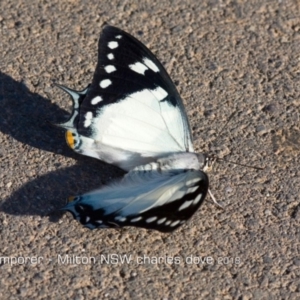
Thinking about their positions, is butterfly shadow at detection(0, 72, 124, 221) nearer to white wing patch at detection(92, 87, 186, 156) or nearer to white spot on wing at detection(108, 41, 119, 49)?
white wing patch at detection(92, 87, 186, 156)

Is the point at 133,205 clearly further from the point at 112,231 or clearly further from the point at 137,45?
the point at 137,45

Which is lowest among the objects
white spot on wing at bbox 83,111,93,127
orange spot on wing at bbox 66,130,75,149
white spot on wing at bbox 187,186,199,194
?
orange spot on wing at bbox 66,130,75,149

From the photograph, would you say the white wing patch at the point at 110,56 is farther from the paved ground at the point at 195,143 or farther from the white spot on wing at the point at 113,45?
the paved ground at the point at 195,143

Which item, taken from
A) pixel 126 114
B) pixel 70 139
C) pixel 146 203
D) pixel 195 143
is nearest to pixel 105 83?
pixel 126 114

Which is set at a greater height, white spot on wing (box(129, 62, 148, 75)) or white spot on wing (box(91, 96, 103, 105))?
white spot on wing (box(129, 62, 148, 75))

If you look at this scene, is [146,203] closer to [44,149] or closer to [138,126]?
[138,126]

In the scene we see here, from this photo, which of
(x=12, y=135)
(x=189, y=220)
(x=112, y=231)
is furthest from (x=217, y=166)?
(x=12, y=135)

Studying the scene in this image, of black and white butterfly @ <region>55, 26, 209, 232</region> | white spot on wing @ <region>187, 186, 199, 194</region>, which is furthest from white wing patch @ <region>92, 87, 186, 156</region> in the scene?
white spot on wing @ <region>187, 186, 199, 194</region>
